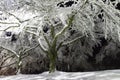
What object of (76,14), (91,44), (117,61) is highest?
(76,14)

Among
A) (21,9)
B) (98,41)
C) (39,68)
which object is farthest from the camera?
(39,68)

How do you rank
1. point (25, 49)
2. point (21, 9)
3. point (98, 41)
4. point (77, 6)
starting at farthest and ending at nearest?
point (25, 49)
point (98, 41)
point (21, 9)
point (77, 6)

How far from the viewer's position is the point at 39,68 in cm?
1066

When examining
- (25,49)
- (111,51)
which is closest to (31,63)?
(25,49)

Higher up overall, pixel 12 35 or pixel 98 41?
pixel 12 35

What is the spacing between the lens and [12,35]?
10781 millimetres

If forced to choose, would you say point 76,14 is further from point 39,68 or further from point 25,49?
point 39,68

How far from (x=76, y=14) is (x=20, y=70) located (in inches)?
213

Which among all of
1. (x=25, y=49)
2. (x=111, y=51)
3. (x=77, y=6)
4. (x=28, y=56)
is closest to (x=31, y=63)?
(x=28, y=56)

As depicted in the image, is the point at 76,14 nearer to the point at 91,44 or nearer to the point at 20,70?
the point at 91,44

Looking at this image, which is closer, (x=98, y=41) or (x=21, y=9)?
(x=21, y=9)

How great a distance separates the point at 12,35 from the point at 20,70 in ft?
5.43

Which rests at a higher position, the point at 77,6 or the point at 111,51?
the point at 77,6

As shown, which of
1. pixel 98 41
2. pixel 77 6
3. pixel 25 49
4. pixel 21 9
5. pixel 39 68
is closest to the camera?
pixel 77 6
